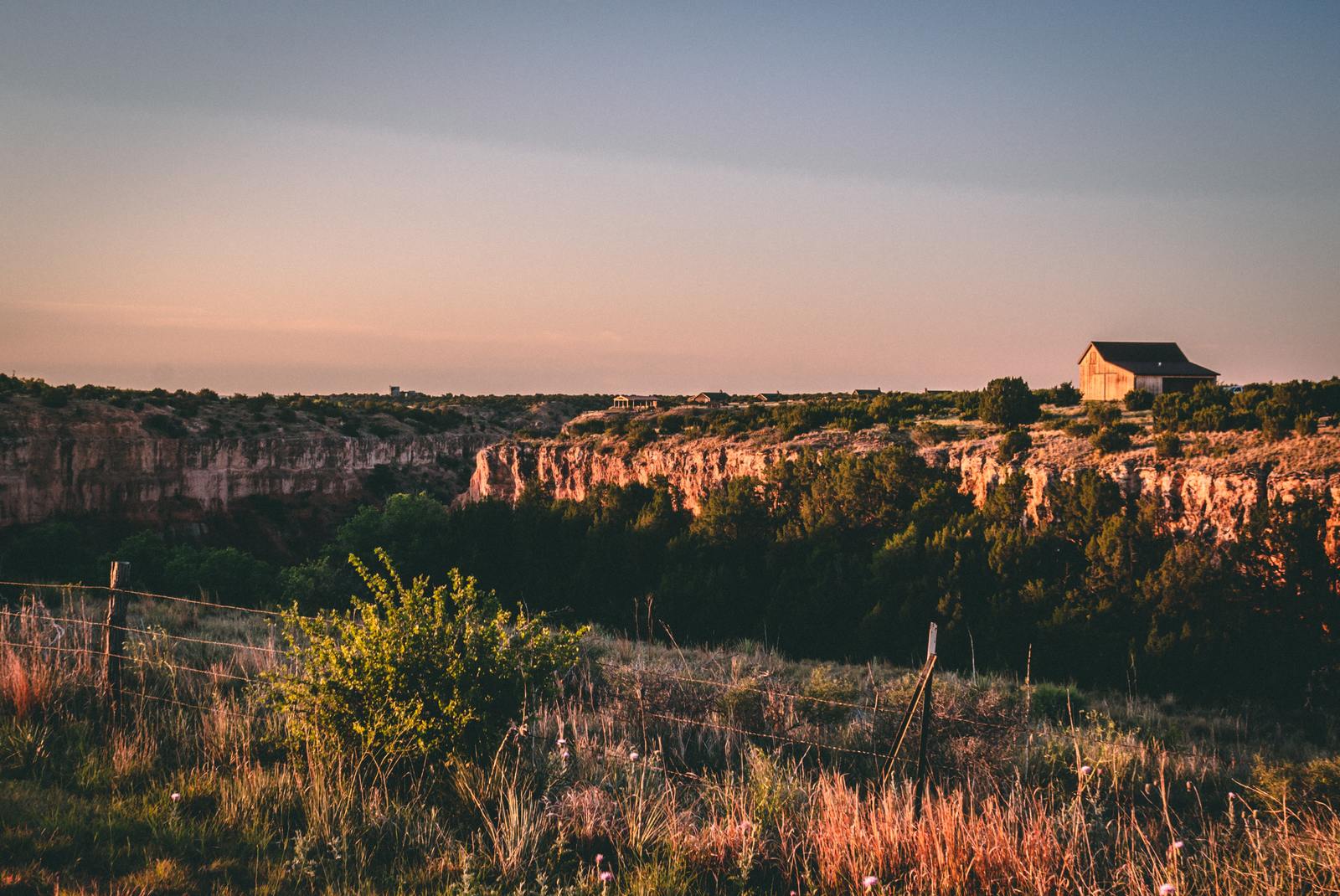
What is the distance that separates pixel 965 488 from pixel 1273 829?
69.4 ft

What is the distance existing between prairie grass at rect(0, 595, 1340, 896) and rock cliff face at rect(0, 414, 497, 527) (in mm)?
48562

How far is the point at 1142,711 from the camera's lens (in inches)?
520

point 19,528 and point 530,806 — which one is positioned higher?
point 530,806

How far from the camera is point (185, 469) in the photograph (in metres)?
51.2

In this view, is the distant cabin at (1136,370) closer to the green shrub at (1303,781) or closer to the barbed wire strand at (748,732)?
the green shrub at (1303,781)

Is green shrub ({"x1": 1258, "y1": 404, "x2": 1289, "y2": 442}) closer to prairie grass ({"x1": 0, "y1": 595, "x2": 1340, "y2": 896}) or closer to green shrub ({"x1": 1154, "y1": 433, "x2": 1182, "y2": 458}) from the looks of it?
green shrub ({"x1": 1154, "y1": 433, "x2": 1182, "y2": 458})

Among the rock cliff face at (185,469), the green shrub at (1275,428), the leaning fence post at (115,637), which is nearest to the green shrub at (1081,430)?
the green shrub at (1275,428)

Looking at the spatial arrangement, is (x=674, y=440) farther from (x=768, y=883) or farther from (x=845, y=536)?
(x=768, y=883)

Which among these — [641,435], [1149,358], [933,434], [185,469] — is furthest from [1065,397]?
[185,469]

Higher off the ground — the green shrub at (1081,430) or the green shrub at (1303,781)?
the green shrub at (1081,430)

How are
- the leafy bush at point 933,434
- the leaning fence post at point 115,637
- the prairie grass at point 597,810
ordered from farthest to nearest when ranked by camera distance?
1. the leafy bush at point 933,434
2. the leaning fence post at point 115,637
3. the prairie grass at point 597,810

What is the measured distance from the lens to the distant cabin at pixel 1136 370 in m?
37.3

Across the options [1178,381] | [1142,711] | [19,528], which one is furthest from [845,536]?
[19,528]

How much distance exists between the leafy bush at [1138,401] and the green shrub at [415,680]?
32799mm
